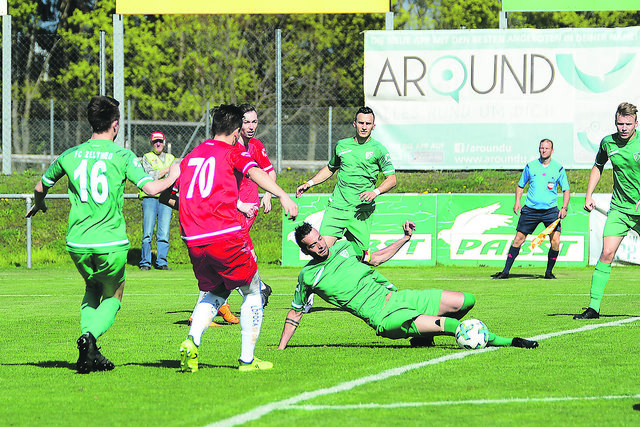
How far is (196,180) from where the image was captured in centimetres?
632

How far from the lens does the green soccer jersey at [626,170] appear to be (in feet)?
31.7

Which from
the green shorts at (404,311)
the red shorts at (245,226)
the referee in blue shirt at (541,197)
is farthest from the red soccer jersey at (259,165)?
the referee in blue shirt at (541,197)

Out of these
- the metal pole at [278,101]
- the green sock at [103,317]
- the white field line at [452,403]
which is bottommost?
the white field line at [452,403]

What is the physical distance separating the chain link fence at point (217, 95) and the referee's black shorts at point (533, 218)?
7.28m

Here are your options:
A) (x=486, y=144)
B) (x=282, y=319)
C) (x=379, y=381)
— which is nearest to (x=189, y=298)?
(x=282, y=319)

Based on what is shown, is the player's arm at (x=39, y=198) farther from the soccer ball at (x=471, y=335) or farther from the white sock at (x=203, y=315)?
the soccer ball at (x=471, y=335)

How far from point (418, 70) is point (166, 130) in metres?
7.70

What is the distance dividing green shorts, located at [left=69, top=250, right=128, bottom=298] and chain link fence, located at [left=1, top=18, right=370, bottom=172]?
15.0 m

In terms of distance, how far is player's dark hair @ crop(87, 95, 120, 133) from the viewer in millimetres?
6629

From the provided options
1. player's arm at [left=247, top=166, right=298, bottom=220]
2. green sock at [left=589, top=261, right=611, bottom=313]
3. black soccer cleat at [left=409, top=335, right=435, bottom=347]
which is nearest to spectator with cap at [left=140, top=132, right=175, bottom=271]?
A: green sock at [left=589, top=261, right=611, bottom=313]

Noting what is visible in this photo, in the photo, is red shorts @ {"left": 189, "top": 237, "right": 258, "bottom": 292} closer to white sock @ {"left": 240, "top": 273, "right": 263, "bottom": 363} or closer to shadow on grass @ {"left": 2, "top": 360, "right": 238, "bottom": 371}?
white sock @ {"left": 240, "top": 273, "right": 263, "bottom": 363}

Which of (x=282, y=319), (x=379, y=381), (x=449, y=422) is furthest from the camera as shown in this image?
(x=282, y=319)

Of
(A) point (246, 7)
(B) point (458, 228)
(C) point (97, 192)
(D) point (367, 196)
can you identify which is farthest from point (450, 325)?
(A) point (246, 7)

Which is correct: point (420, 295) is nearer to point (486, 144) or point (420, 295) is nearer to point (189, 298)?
point (189, 298)
